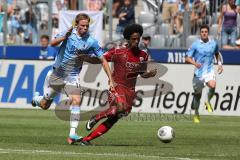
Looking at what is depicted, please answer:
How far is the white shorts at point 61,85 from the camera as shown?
15977 millimetres

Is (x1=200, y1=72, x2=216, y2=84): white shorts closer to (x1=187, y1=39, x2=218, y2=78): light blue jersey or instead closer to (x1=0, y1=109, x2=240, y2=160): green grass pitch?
(x1=187, y1=39, x2=218, y2=78): light blue jersey

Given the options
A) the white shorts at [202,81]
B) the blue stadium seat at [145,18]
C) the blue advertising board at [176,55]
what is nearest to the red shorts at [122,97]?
the white shorts at [202,81]

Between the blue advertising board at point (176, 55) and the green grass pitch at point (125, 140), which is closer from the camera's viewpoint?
the green grass pitch at point (125, 140)

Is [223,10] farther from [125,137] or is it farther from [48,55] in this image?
[125,137]

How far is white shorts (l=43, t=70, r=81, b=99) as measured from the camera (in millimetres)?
15977

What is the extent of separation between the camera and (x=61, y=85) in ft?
55.5

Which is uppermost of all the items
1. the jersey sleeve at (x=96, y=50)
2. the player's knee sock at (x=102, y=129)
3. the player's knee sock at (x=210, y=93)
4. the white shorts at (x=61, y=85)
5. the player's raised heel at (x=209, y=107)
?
the jersey sleeve at (x=96, y=50)

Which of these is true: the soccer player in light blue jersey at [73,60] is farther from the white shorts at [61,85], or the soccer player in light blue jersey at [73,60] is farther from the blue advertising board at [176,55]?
the blue advertising board at [176,55]

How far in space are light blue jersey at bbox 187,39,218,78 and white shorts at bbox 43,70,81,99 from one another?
753 centimetres

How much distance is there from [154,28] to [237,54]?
3306 millimetres

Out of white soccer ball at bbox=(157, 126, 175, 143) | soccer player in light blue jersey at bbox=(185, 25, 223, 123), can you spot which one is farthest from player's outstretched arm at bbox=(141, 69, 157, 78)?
soccer player in light blue jersey at bbox=(185, 25, 223, 123)

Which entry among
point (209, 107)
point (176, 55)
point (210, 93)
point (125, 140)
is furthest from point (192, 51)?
point (125, 140)

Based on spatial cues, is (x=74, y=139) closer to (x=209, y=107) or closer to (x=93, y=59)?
(x=93, y=59)

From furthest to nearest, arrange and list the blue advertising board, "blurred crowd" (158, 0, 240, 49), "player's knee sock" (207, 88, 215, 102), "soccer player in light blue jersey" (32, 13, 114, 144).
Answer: "blurred crowd" (158, 0, 240, 49) < the blue advertising board < "player's knee sock" (207, 88, 215, 102) < "soccer player in light blue jersey" (32, 13, 114, 144)
